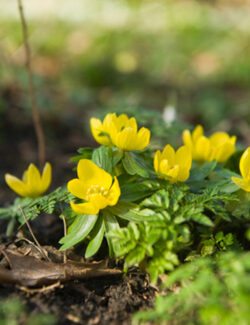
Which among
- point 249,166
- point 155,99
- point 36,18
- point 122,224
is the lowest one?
point 155,99

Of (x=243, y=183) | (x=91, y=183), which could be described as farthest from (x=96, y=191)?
(x=243, y=183)

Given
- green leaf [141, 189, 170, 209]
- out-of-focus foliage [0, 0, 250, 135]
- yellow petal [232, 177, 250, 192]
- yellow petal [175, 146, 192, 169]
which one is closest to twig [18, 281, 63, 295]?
green leaf [141, 189, 170, 209]

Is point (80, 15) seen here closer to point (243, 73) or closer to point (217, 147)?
point (243, 73)

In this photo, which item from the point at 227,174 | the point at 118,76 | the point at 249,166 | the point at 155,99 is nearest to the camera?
the point at 249,166

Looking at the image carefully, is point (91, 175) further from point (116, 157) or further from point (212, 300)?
point (212, 300)

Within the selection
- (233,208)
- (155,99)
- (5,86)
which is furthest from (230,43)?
(233,208)

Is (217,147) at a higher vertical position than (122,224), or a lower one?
higher

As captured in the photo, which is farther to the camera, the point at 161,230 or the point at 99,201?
the point at 99,201

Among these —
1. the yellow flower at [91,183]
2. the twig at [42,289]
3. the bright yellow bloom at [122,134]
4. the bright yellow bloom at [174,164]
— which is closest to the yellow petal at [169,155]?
the bright yellow bloom at [174,164]

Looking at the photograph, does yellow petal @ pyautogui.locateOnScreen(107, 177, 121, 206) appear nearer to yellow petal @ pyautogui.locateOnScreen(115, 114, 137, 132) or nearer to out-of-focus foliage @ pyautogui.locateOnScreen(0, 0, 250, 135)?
yellow petal @ pyautogui.locateOnScreen(115, 114, 137, 132)
